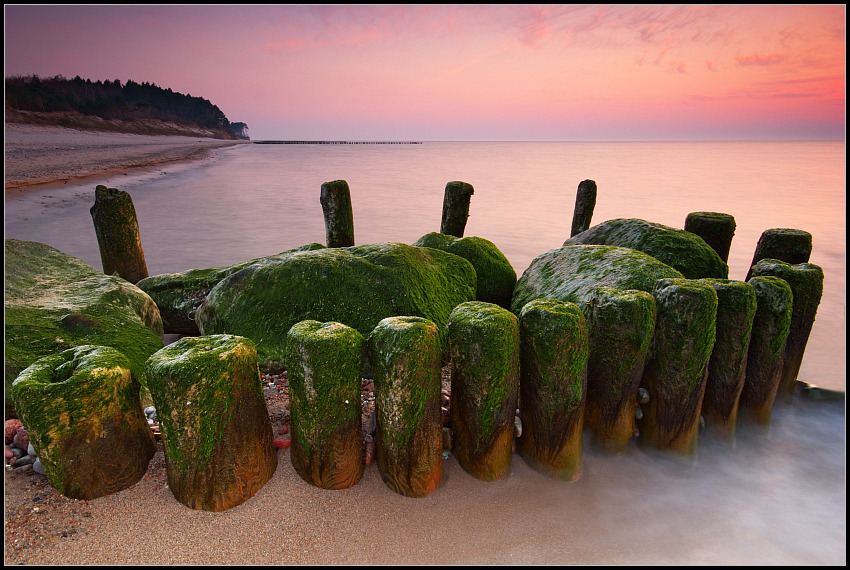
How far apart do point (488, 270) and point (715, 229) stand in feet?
8.34

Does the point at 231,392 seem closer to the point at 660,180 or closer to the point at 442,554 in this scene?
the point at 442,554

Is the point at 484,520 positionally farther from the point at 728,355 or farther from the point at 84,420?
the point at 84,420

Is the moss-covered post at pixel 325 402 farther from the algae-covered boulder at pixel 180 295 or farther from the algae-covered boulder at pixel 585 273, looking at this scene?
the algae-covered boulder at pixel 180 295

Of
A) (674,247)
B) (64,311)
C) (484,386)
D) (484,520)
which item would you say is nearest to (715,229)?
(674,247)

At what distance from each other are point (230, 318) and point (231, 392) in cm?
201

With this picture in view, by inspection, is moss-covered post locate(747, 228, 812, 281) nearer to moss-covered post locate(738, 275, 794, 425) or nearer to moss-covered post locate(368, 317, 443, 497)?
moss-covered post locate(738, 275, 794, 425)

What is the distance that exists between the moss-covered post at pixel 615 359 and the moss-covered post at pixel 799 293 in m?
1.48

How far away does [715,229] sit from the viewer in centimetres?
515

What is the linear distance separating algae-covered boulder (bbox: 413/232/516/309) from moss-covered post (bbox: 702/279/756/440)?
2.44 meters

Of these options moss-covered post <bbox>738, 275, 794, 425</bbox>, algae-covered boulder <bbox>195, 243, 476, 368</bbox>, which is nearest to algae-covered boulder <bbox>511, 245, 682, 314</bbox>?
moss-covered post <bbox>738, 275, 794, 425</bbox>

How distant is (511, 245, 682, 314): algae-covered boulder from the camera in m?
3.71

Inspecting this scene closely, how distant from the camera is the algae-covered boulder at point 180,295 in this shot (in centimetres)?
530

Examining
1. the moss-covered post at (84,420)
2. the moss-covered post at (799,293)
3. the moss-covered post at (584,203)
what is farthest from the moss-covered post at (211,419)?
the moss-covered post at (584,203)

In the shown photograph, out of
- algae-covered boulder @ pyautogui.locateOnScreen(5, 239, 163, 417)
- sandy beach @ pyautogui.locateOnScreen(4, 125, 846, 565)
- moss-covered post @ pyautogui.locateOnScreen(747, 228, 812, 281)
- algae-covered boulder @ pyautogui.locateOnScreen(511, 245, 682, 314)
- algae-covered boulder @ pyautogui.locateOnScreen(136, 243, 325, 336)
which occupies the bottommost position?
sandy beach @ pyautogui.locateOnScreen(4, 125, 846, 565)
